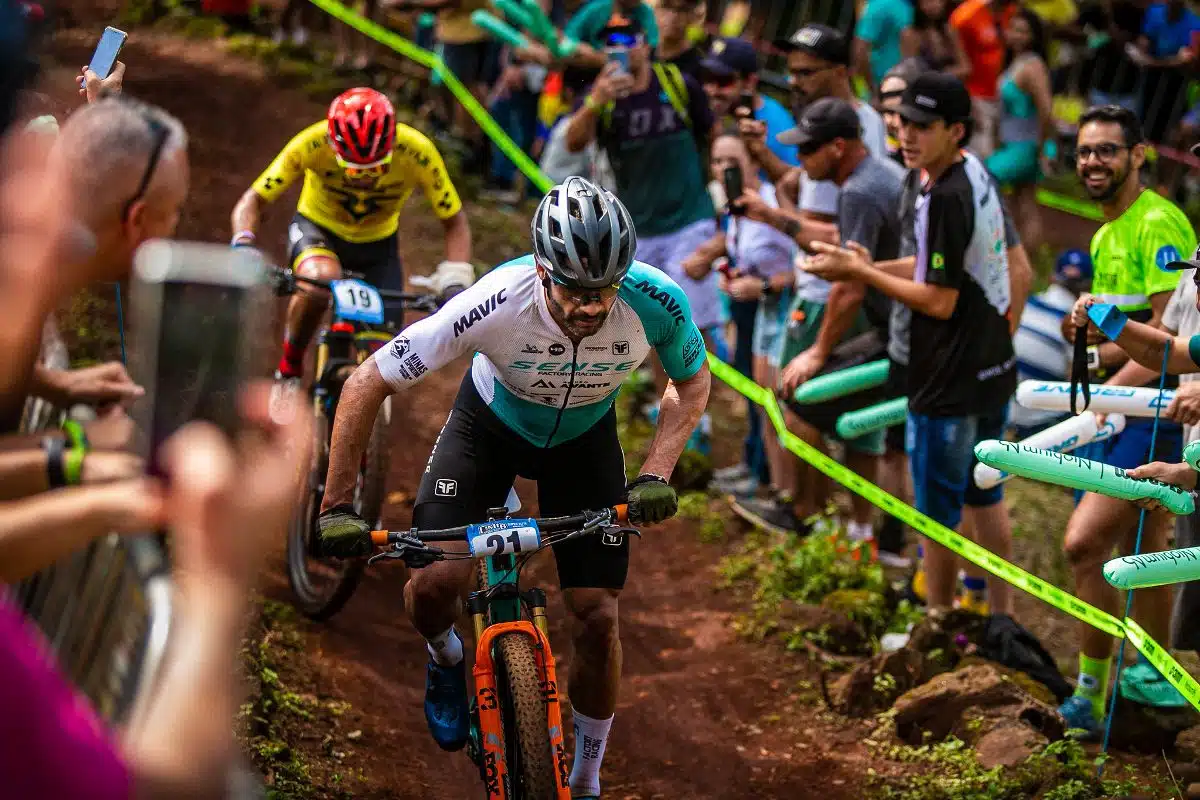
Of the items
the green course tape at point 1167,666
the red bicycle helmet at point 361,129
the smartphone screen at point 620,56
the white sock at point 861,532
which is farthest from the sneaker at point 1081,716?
the smartphone screen at point 620,56

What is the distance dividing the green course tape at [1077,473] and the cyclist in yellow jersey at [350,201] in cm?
287

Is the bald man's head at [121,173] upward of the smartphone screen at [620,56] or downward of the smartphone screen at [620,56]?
upward

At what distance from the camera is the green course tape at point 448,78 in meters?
12.3

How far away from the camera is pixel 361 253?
7309 millimetres

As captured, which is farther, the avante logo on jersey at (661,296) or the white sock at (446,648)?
the white sock at (446,648)

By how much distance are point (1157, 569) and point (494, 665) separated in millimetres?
2516

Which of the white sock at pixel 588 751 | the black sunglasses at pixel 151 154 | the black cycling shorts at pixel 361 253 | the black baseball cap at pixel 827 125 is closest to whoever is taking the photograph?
the black sunglasses at pixel 151 154

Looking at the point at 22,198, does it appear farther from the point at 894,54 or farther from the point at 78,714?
the point at 894,54

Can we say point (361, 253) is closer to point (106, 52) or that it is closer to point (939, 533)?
point (106, 52)

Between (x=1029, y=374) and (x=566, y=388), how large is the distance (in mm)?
5388

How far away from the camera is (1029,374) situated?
9.12 metres

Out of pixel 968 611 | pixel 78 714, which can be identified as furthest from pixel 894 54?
pixel 78 714

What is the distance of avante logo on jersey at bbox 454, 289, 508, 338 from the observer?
4613 millimetres

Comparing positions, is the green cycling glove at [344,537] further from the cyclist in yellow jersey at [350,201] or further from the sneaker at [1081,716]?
the sneaker at [1081,716]
